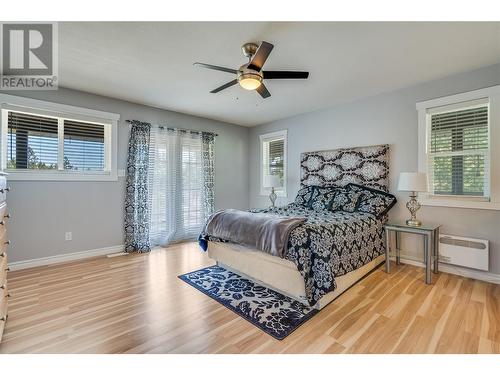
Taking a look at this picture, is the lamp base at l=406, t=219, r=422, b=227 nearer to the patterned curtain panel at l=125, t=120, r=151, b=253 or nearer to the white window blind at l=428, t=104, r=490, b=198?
the white window blind at l=428, t=104, r=490, b=198

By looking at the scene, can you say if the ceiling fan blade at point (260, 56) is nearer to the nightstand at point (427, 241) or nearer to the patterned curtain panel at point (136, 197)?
the nightstand at point (427, 241)

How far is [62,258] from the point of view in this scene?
11.0 feet

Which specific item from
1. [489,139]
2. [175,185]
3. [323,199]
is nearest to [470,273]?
[489,139]

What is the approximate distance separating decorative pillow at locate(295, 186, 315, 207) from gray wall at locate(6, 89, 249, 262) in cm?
261

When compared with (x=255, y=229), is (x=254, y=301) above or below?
below

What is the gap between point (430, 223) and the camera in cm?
313

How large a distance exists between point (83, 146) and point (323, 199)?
12.5ft

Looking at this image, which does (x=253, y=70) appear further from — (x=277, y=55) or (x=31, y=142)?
(x=31, y=142)

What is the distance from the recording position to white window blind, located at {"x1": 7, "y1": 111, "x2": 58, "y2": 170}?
121 inches

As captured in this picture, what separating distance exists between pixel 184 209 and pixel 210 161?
1.11m

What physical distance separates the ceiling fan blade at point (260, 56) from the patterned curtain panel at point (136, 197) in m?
2.66

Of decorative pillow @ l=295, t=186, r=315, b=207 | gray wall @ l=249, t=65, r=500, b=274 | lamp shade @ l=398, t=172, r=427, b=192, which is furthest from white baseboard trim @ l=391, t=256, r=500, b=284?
decorative pillow @ l=295, t=186, r=315, b=207

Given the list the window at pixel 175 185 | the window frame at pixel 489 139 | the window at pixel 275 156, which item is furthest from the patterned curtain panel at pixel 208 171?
the window frame at pixel 489 139
